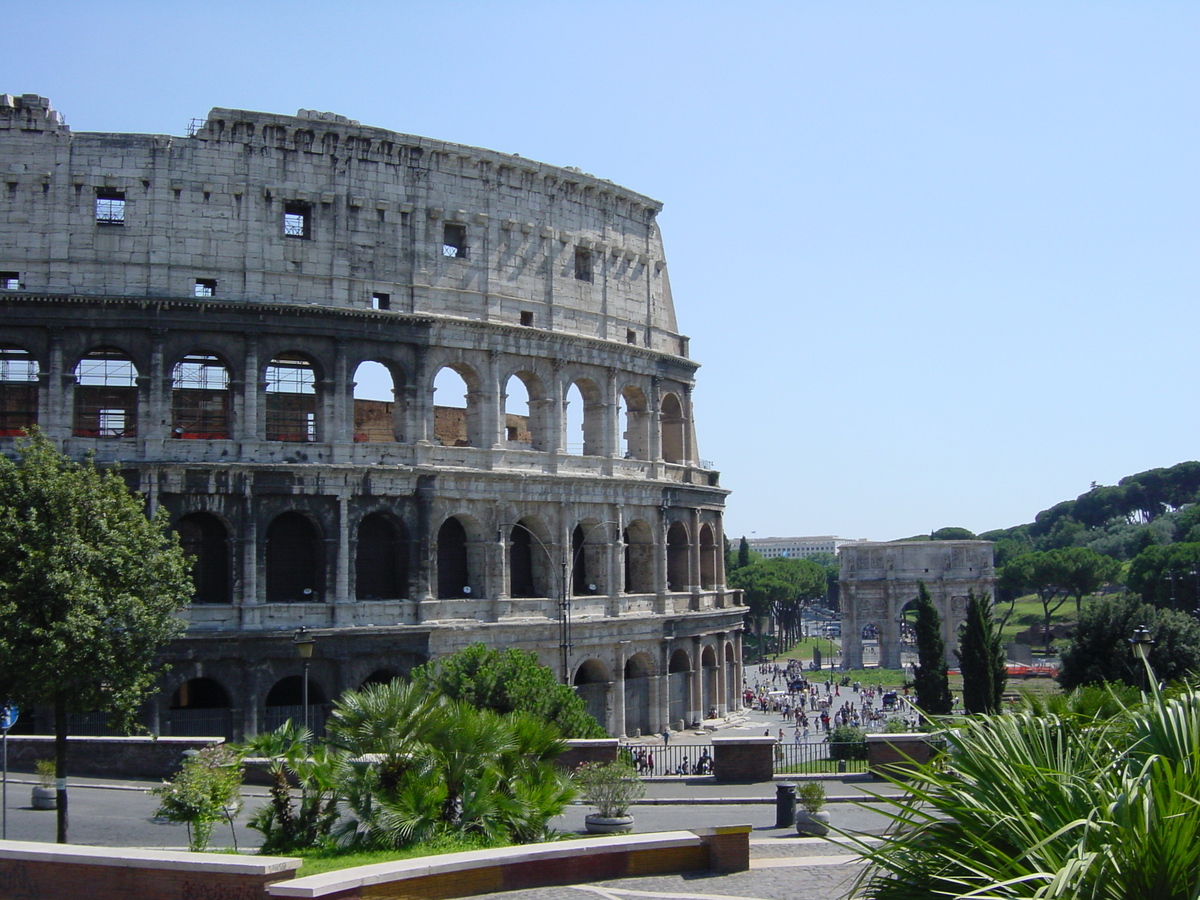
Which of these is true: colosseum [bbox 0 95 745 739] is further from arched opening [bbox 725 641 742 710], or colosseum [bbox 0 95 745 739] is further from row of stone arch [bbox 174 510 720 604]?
arched opening [bbox 725 641 742 710]

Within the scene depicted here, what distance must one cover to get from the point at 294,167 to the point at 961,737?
Result: 33.3 metres

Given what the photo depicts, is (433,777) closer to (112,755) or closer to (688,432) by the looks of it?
(112,755)

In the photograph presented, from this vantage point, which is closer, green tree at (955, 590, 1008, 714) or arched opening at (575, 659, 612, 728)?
arched opening at (575, 659, 612, 728)

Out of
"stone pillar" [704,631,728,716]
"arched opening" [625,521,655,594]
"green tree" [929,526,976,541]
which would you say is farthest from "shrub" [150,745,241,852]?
"green tree" [929,526,976,541]

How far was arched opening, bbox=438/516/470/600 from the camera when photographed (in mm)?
41344

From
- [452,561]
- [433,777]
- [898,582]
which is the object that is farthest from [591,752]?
[898,582]

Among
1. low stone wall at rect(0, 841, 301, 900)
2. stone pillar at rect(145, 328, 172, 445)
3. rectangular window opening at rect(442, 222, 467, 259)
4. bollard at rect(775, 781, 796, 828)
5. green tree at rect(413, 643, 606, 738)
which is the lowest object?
bollard at rect(775, 781, 796, 828)

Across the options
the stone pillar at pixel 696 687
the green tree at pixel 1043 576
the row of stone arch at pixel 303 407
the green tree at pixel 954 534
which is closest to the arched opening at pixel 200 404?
the row of stone arch at pixel 303 407

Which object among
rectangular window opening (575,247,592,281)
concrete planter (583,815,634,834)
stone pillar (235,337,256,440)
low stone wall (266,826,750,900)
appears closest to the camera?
low stone wall (266,826,750,900)

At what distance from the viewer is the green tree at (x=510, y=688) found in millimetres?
28609

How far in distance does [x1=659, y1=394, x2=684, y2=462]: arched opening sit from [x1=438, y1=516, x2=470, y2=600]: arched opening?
11.8 m

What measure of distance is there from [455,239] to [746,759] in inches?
842

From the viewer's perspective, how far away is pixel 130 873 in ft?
45.2

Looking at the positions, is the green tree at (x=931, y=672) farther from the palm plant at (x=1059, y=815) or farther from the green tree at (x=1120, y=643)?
the palm plant at (x=1059, y=815)
